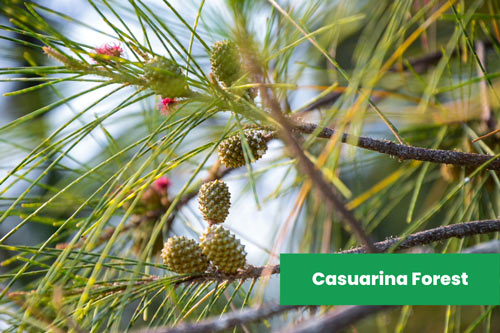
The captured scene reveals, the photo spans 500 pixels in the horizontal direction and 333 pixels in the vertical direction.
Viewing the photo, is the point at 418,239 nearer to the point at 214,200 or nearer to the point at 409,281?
the point at 409,281

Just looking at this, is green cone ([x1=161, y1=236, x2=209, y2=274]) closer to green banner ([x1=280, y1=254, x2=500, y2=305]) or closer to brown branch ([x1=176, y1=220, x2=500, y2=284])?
brown branch ([x1=176, y1=220, x2=500, y2=284])

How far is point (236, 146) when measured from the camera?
0.81 meters

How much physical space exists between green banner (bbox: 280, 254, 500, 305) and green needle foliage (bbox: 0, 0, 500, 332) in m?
0.06

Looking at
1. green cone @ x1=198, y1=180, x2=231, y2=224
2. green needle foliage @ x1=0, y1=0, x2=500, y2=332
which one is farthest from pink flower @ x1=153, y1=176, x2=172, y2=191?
green cone @ x1=198, y1=180, x2=231, y2=224

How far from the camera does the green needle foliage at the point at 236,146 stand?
60 cm

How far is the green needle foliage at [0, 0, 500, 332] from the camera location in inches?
23.5

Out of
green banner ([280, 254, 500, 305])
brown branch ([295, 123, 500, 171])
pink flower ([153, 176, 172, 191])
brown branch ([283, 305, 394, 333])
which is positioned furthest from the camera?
pink flower ([153, 176, 172, 191])

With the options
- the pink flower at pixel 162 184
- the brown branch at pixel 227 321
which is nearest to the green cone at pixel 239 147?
the brown branch at pixel 227 321

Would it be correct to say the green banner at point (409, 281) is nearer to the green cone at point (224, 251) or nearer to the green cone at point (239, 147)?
the green cone at point (224, 251)

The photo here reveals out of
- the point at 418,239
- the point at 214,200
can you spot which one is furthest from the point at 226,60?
the point at 418,239

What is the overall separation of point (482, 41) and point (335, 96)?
40cm

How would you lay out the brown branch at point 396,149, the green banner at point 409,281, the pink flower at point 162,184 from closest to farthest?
the green banner at point 409,281
the brown branch at point 396,149
the pink flower at point 162,184

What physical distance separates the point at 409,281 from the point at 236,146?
349 mm

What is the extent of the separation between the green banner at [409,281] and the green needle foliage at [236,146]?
55 mm
